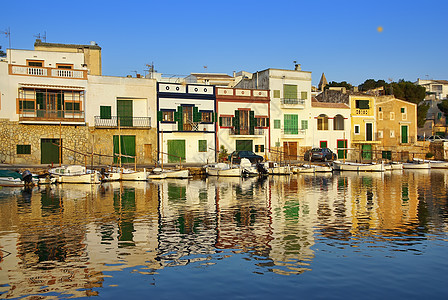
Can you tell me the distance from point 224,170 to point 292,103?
16151 millimetres

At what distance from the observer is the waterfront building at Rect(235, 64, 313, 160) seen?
51.1 m

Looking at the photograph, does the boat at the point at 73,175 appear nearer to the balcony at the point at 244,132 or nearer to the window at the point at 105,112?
the window at the point at 105,112

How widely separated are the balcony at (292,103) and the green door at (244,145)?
248 inches

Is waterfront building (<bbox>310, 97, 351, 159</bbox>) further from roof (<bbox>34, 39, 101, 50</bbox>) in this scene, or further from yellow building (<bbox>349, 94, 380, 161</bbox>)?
roof (<bbox>34, 39, 101, 50</bbox>)

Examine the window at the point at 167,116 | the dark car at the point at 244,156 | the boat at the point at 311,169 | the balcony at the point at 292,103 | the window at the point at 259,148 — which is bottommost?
the boat at the point at 311,169

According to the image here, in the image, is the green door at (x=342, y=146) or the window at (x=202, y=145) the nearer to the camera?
the window at (x=202, y=145)

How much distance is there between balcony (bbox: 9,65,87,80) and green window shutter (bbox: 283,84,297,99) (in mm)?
23028

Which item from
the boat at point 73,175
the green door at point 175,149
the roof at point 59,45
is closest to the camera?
the boat at point 73,175

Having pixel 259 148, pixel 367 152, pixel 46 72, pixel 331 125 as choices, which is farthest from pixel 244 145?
pixel 46 72

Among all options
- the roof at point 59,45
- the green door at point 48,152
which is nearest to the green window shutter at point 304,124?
the roof at point 59,45

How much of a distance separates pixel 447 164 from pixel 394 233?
4516 centimetres

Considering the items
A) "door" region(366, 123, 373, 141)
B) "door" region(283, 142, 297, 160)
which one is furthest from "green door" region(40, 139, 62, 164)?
"door" region(366, 123, 373, 141)

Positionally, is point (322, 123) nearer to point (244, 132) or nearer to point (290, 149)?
point (290, 149)

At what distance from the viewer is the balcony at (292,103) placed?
51.4m
